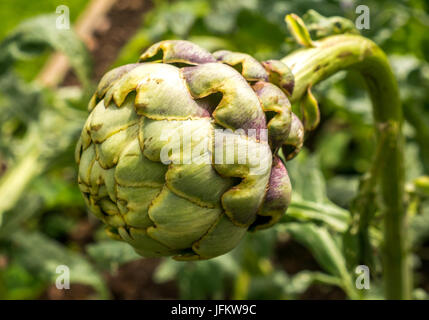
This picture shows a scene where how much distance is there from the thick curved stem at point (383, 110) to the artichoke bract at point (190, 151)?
0.10m

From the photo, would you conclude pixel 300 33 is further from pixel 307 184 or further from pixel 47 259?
pixel 47 259

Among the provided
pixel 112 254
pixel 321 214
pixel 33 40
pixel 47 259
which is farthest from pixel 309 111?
pixel 47 259

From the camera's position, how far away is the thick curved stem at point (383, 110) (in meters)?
0.76

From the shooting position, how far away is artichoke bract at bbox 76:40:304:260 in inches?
Answer: 25.2

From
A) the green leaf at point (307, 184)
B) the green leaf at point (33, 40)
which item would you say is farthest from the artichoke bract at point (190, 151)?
the green leaf at point (33, 40)

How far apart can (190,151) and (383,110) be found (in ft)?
1.17

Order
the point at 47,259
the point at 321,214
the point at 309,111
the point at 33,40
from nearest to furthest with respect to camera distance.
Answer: the point at 309,111 < the point at 321,214 < the point at 33,40 < the point at 47,259

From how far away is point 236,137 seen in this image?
25.5 inches

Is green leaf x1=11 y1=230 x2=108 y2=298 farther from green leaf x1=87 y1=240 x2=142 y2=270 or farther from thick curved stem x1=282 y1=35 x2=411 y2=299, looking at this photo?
thick curved stem x1=282 y1=35 x2=411 y2=299

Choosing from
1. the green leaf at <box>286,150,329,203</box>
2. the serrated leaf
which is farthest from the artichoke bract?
the green leaf at <box>286,150,329,203</box>

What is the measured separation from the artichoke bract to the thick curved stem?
0.32 feet

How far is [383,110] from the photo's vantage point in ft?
2.81
